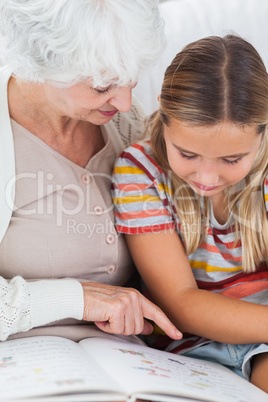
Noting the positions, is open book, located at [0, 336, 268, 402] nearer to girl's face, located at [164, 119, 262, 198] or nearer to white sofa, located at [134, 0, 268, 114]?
girl's face, located at [164, 119, 262, 198]

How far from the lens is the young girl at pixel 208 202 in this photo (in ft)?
3.54

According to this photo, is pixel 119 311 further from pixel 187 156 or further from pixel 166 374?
pixel 187 156

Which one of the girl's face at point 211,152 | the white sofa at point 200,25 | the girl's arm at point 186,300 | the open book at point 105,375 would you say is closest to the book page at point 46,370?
the open book at point 105,375

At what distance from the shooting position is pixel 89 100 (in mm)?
1129

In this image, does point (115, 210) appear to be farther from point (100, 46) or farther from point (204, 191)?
point (100, 46)

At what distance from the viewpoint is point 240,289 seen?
1.30 meters

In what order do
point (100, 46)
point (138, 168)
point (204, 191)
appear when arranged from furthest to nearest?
point (138, 168)
point (204, 191)
point (100, 46)

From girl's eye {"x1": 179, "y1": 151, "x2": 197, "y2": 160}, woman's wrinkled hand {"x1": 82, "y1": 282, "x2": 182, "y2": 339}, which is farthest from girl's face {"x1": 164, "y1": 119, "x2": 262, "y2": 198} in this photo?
A: woman's wrinkled hand {"x1": 82, "y1": 282, "x2": 182, "y2": 339}

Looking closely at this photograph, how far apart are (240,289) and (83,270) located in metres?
0.38

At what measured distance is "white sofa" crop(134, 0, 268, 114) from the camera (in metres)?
1.58

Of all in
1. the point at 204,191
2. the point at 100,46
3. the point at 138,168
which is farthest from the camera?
the point at 138,168

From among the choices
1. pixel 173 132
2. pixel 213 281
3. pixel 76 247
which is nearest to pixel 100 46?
pixel 173 132

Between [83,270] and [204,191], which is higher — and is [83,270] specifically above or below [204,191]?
below

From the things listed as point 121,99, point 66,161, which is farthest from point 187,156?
point 66,161
